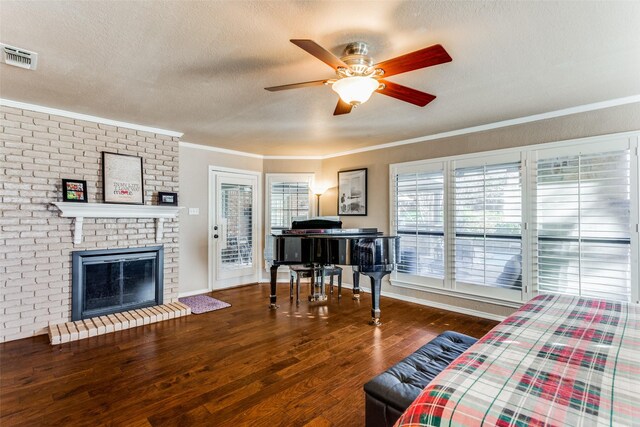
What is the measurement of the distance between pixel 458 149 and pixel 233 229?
3.77m

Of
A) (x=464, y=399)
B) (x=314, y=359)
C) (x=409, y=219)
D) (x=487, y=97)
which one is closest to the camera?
(x=464, y=399)

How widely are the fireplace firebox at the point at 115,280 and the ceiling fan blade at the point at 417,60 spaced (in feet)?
12.2

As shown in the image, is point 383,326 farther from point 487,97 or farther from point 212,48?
point 212,48

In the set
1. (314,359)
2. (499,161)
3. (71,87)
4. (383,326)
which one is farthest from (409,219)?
(71,87)

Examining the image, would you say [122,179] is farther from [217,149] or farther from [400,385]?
[400,385]

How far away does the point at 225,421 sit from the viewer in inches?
76.7

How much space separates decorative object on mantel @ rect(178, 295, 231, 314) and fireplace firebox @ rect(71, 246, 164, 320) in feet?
1.44

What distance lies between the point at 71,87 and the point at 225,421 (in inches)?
120

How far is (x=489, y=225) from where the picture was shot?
12.5 feet

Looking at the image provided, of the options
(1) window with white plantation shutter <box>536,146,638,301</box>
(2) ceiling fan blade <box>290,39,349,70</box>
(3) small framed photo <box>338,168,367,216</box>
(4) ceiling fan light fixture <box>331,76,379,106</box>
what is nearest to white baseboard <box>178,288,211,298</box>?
(3) small framed photo <box>338,168,367,216</box>

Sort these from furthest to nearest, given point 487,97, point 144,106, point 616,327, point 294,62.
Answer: point 144,106, point 487,97, point 294,62, point 616,327

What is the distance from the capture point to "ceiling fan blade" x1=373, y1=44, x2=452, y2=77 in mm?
1669

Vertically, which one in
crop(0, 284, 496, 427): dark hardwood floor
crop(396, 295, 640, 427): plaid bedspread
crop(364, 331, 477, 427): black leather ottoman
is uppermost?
crop(396, 295, 640, 427): plaid bedspread

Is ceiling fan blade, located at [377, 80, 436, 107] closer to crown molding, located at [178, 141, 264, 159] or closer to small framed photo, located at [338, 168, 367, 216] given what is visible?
Result: small framed photo, located at [338, 168, 367, 216]
